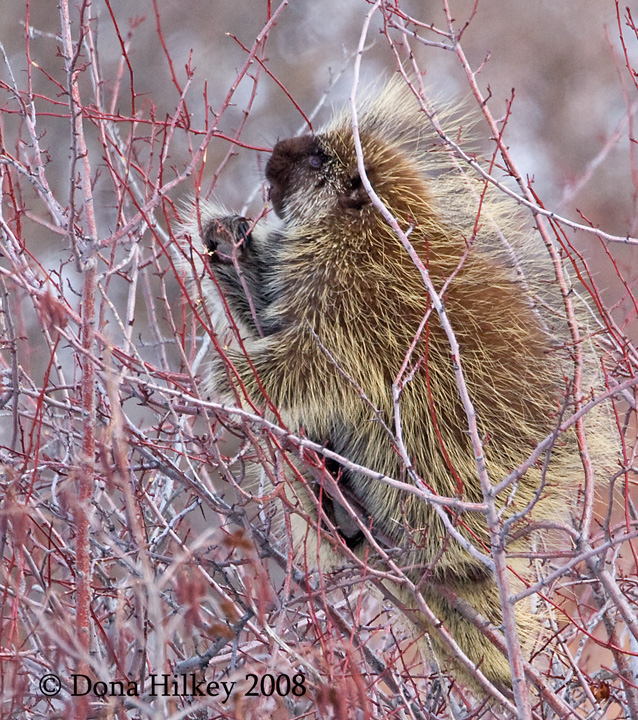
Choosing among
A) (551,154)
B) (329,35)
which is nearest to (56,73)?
(329,35)

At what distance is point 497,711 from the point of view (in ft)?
5.74

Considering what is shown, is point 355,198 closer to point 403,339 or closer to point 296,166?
point 296,166

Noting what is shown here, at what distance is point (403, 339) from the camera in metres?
2.14

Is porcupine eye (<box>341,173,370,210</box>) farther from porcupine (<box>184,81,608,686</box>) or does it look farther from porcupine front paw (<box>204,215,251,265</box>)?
porcupine front paw (<box>204,215,251,265</box>)

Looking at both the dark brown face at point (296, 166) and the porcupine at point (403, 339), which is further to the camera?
the dark brown face at point (296, 166)

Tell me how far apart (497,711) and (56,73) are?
5.61 m

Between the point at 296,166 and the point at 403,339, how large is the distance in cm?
66

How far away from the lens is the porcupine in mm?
1952

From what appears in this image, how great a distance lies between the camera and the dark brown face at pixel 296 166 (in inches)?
95.0

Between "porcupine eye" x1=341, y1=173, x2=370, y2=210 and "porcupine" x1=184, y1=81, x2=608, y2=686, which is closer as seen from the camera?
"porcupine" x1=184, y1=81, x2=608, y2=686

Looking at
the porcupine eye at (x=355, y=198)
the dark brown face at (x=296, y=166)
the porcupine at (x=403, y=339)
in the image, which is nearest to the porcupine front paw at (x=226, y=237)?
the porcupine at (x=403, y=339)

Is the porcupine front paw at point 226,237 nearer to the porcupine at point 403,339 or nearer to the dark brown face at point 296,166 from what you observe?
the porcupine at point 403,339

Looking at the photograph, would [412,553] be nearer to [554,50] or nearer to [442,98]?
[442,98]

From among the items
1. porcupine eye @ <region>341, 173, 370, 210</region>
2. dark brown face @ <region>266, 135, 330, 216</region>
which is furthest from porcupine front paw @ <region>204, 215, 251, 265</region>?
porcupine eye @ <region>341, 173, 370, 210</region>
